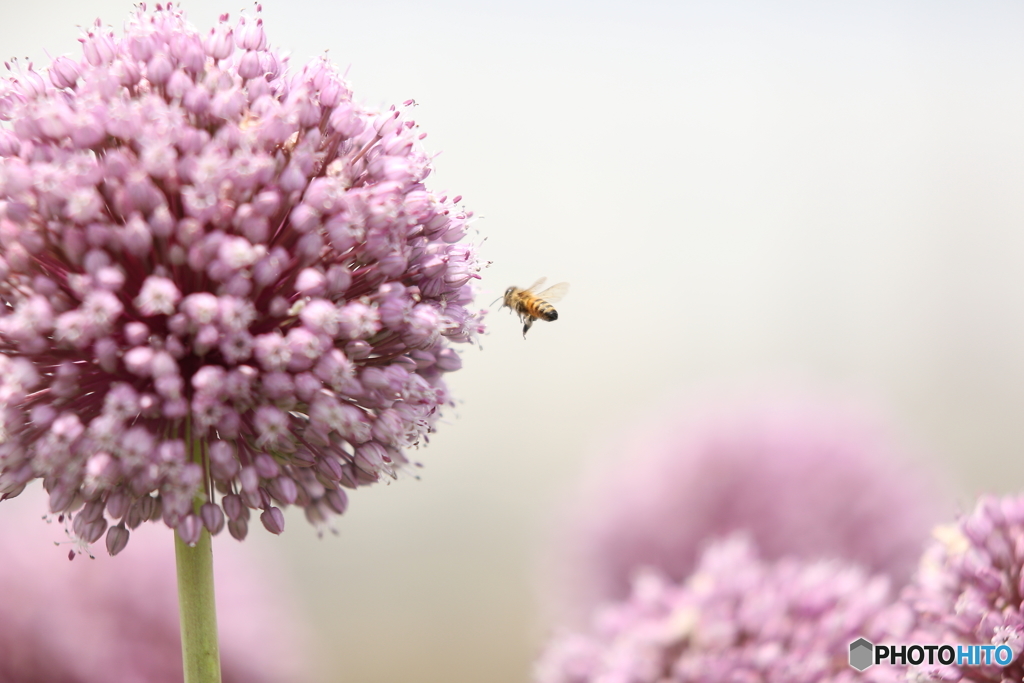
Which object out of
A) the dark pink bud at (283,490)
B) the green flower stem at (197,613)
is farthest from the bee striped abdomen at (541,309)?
the green flower stem at (197,613)

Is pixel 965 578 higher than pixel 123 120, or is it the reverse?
pixel 123 120

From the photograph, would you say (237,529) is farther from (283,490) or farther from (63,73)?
(63,73)

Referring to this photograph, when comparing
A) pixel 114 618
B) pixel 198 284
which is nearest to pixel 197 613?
pixel 198 284

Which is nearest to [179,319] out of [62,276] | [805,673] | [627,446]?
[62,276]

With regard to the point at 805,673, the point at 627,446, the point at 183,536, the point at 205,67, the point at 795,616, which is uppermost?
the point at 627,446

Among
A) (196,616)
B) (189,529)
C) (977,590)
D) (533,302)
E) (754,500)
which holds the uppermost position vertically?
(533,302)

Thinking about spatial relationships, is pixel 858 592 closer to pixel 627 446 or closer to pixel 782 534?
pixel 782 534

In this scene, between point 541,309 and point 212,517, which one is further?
point 541,309
